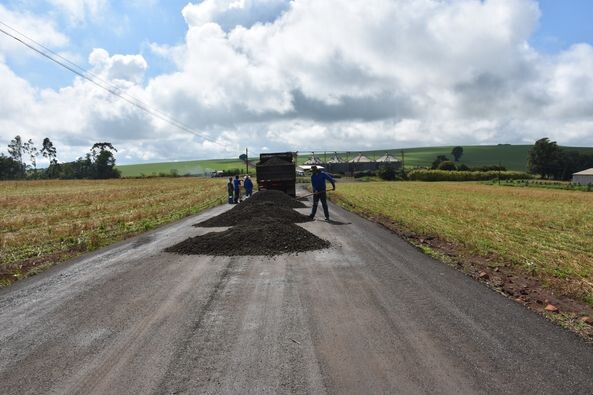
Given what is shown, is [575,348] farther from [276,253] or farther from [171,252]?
[171,252]

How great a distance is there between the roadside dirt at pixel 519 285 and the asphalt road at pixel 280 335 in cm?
33

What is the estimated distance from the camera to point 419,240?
12047 millimetres

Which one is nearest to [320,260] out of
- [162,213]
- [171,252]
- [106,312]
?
[171,252]

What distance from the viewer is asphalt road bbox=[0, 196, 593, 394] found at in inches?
155

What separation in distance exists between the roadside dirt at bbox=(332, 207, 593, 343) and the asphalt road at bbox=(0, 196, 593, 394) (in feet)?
1.07

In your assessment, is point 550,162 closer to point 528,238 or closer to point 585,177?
point 585,177

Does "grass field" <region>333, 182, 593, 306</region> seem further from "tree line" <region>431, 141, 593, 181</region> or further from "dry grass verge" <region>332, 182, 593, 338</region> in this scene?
"tree line" <region>431, 141, 593, 181</region>

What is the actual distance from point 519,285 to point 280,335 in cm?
471

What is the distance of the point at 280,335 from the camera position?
4969 millimetres

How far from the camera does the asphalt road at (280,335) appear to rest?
3.93 metres

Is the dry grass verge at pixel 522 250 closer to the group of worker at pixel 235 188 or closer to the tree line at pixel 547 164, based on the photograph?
the group of worker at pixel 235 188

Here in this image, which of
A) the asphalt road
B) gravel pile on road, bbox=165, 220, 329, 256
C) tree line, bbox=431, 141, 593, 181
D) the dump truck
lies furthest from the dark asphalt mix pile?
tree line, bbox=431, 141, 593, 181

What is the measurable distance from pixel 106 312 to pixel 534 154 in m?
106

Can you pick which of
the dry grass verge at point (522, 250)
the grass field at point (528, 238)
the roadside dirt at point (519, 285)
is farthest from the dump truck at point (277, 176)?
the roadside dirt at point (519, 285)
